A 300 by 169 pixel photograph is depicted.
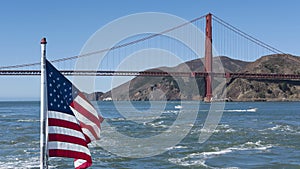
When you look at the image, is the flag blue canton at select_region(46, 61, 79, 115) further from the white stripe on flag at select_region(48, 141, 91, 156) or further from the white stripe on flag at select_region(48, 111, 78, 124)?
the white stripe on flag at select_region(48, 141, 91, 156)

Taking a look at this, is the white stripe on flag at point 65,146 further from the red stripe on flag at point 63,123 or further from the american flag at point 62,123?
the red stripe on flag at point 63,123

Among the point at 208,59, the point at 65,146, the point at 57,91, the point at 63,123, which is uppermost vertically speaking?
the point at 208,59

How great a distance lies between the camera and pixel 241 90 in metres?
158

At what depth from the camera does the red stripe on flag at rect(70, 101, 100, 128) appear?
24.5ft

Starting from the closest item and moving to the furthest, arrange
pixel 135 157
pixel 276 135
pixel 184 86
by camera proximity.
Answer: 1. pixel 135 157
2. pixel 276 135
3. pixel 184 86

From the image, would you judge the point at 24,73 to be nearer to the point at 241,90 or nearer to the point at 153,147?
the point at 153,147


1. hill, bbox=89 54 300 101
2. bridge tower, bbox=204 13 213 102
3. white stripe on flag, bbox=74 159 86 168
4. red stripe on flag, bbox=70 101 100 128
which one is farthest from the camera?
hill, bbox=89 54 300 101

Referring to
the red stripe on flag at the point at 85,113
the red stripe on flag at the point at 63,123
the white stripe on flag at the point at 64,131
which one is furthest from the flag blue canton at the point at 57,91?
the red stripe on flag at the point at 85,113

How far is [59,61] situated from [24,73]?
1420cm

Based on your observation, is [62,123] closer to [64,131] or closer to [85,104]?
[64,131]

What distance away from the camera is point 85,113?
25.1 ft

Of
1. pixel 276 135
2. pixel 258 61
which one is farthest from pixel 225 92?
pixel 276 135

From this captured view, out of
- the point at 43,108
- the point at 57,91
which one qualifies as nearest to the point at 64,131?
the point at 43,108

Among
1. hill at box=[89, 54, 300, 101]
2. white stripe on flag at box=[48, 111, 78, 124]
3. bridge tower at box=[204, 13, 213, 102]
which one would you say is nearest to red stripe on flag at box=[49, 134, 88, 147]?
white stripe on flag at box=[48, 111, 78, 124]
